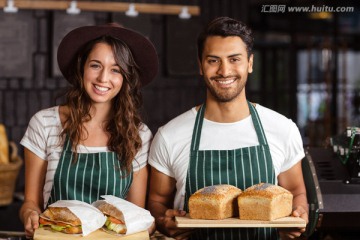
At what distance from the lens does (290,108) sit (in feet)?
27.4

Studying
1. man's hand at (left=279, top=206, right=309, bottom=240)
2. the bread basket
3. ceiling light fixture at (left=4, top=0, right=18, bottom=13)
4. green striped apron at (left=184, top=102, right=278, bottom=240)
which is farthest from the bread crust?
ceiling light fixture at (left=4, top=0, right=18, bottom=13)

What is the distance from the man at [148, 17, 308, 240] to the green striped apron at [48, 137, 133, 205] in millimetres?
164

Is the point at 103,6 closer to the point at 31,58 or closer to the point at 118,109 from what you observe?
the point at 31,58

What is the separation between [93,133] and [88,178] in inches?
8.1

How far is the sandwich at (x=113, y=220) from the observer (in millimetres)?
2508

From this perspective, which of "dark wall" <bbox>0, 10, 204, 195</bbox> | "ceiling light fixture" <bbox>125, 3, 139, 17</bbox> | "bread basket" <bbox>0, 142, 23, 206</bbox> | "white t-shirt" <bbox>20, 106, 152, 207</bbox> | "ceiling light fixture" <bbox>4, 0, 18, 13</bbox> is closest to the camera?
"white t-shirt" <bbox>20, 106, 152, 207</bbox>

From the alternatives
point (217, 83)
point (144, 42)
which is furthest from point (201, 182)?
point (144, 42)

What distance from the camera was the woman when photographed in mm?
2828

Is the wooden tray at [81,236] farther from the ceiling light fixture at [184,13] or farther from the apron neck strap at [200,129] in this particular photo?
the ceiling light fixture at [184,13]

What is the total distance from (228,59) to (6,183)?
3.00m

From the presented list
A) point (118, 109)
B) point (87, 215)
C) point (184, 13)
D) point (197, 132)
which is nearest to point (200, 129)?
point (197, 132)

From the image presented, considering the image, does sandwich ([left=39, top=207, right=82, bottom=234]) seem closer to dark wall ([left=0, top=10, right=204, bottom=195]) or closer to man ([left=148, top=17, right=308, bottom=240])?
man ([left=148, top=17, right=308, bottom=240])


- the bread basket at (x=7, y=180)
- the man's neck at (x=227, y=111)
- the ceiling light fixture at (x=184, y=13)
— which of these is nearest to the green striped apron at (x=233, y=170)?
the man's neck at (x=227, y=111)

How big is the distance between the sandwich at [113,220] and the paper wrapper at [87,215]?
28mm
